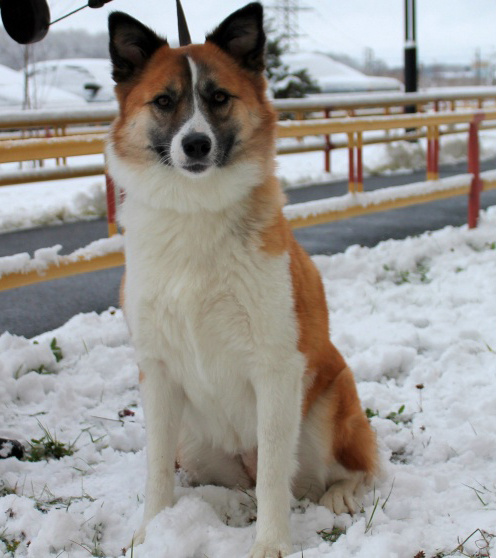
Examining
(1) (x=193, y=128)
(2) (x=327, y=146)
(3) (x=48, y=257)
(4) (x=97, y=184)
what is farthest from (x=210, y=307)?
(2) (x=327, y=146)

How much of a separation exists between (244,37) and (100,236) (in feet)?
15.9

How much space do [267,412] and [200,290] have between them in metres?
0.46

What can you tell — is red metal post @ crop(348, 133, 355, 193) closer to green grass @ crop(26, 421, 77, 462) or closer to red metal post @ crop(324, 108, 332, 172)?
green grass @ crop(26, 421, 77, 462)

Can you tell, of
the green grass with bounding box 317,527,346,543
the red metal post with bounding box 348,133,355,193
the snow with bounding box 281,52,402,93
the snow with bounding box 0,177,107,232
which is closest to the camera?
the green grass with bounding box 317,527,346,543

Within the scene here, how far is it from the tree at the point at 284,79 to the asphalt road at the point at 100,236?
6.75 meters

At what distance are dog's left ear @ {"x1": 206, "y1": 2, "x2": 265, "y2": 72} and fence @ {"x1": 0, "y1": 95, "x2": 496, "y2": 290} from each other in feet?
3.66

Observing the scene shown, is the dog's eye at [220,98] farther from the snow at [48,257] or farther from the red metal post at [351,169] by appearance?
the red metal post at [351,169]

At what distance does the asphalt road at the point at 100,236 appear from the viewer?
503cm

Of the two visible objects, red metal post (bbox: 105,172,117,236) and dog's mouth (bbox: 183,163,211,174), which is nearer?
dog's mouth (bbox: 183,163,211,174)

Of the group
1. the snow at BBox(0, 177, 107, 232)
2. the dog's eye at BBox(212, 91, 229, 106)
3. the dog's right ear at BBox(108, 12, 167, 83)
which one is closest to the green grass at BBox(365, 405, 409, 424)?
the dog's eye at BBox(212, 91, 229, 106)

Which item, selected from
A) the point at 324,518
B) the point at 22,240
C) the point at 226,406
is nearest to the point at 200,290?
the point at 226,406

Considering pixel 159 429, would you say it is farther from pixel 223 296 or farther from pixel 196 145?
pixel 196 145

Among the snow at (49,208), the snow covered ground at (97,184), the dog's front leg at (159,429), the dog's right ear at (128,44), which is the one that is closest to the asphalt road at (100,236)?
the snow at (49,208)

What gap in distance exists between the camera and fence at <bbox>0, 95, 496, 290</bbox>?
3.77 metres
